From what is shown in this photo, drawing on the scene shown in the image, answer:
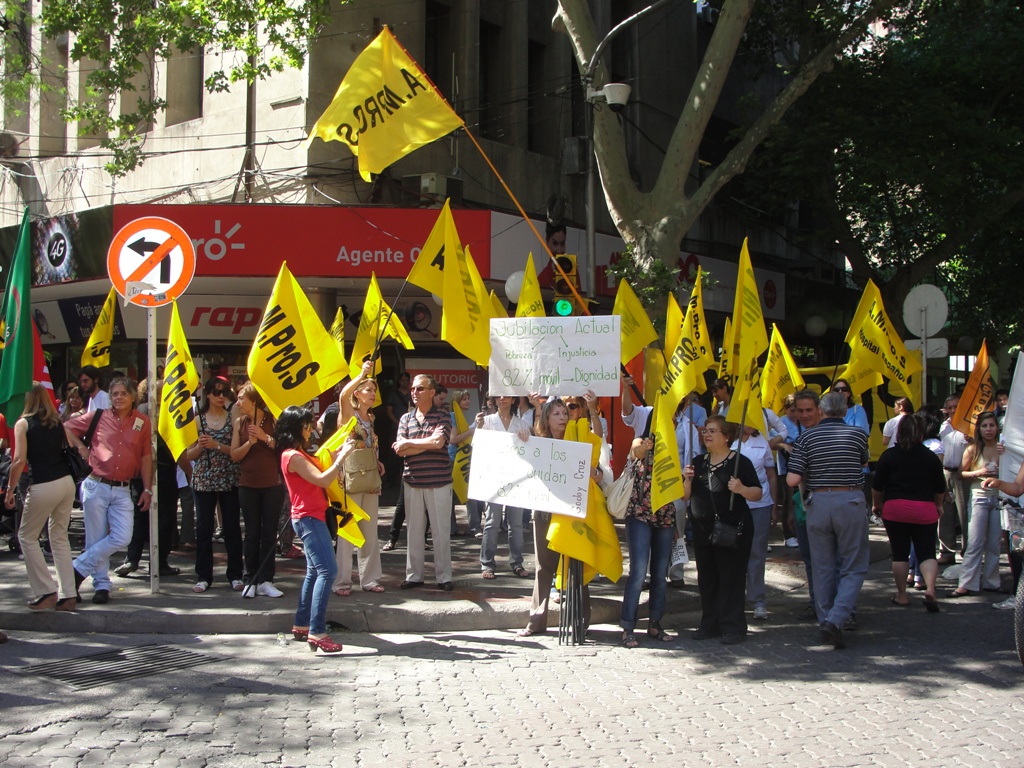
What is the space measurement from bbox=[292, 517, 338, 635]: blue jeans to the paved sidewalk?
2.44ft

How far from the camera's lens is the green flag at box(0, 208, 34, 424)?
788 cm

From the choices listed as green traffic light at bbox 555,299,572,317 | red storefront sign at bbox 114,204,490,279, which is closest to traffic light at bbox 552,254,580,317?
green traffic light at bbox 555,299,572,317

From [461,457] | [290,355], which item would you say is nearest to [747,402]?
[290,355]

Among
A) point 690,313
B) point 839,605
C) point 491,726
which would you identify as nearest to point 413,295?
point 690,313

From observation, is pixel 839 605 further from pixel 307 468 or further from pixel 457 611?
pixel 307 468

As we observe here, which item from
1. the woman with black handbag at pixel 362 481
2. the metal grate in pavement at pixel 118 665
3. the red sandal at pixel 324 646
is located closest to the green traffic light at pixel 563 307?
the woman with black handbag at pixel 362 481

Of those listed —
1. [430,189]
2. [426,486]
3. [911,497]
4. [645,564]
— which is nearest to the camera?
[645,564]

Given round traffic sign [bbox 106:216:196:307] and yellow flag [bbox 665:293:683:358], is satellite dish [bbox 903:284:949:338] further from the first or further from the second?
round traffic sign [bbox 106:216:196:307]

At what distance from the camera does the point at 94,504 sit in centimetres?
834

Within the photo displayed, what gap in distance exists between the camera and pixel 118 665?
672 cm

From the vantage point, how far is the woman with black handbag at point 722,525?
7508mm

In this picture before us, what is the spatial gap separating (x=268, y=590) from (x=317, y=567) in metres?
1.56

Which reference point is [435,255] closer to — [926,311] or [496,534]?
[496,534]

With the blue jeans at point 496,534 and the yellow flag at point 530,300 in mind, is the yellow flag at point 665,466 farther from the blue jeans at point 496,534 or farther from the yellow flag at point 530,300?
the yellow flag at point 530,300
